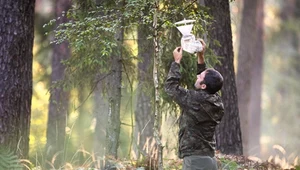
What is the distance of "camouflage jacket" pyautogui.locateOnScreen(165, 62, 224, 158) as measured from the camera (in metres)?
7.00

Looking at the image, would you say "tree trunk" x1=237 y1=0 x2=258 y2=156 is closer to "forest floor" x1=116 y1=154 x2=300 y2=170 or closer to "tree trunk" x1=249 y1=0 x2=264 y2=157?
"tree trunk" x1=249 y1=0 x2=264 y2=157

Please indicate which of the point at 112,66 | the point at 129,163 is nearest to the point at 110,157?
the point at 129,163

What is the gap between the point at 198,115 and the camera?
7.00 m

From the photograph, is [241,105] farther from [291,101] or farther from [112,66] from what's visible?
[291,101]

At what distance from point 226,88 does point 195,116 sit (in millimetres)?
4869

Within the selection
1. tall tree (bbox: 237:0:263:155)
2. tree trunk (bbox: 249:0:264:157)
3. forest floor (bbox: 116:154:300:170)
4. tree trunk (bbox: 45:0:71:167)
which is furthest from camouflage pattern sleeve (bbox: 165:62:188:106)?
tree trunk (bbox: 249:0:264:157)

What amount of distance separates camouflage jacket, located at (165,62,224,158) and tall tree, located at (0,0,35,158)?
2.58 meters

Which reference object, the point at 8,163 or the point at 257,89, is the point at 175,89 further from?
the point at 257,89

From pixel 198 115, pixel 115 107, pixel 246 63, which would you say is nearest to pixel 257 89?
pixel 246 63

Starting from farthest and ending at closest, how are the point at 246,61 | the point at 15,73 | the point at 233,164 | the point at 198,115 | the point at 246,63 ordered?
the point at 246,61
the point at 246,63
the point at 233,164
the point at 15,73
the point at 198,115

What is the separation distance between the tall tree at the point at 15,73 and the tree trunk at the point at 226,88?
4.22m

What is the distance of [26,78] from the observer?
28.7 feet

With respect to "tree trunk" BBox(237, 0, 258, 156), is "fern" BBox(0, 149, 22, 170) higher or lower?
lower

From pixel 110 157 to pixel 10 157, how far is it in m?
1.78
